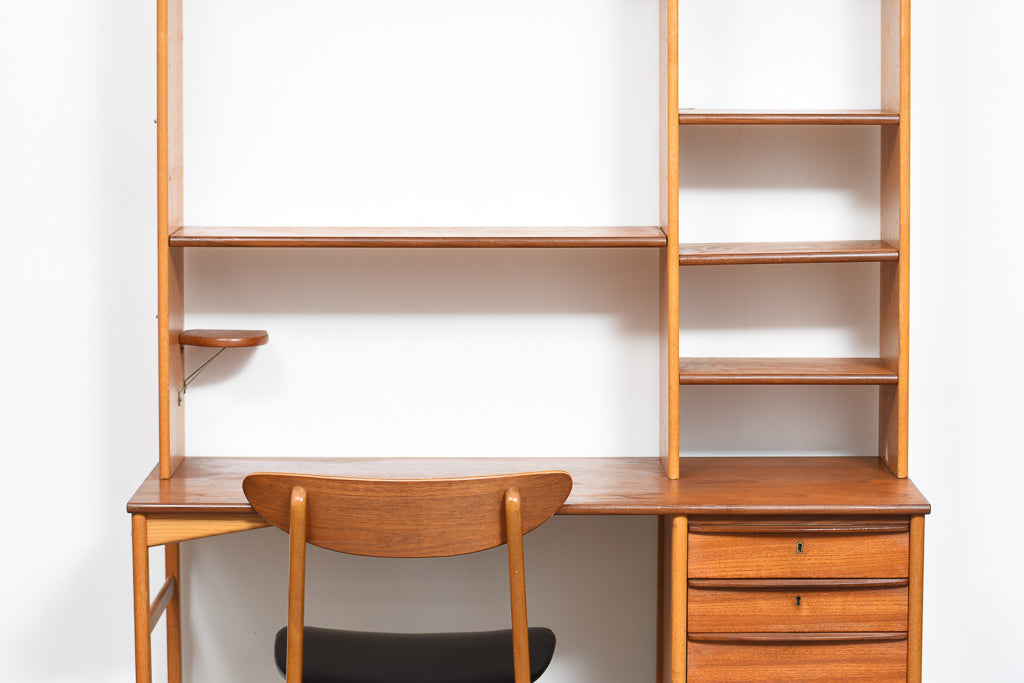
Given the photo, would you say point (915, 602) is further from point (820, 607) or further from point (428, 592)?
point (428, 592)

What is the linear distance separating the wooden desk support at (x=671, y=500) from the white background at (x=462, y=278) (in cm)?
16

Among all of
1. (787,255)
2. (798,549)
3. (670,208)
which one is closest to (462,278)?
(670,208)

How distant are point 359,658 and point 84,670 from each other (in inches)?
39.7

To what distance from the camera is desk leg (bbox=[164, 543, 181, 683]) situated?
2576 mm

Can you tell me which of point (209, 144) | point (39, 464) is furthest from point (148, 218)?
point (39, 464)

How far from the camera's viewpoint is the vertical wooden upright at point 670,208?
2.22 metres

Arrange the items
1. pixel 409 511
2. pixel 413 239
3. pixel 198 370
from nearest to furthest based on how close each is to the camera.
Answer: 1. pixel 409 511
2. pixel 413 239
3. pixel 198 370

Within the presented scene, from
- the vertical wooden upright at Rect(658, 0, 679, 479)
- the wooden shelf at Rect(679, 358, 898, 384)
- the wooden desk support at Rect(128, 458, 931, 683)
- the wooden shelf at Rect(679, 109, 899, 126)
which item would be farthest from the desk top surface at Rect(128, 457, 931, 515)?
the wooden shelf at Rect(679, 109, 899, 126)

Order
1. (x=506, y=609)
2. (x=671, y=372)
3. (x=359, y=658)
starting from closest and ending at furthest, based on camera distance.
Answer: (x=359, y=658)
(x=671, y=372)
(x=506, y=609)

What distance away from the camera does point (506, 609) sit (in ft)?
8.78

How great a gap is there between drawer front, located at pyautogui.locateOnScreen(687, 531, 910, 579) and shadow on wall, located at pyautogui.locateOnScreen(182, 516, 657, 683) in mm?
513

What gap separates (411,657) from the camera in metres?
2.15

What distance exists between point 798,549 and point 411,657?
2.81 feet

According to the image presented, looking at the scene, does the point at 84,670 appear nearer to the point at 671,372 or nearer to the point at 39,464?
the point at 39,464
